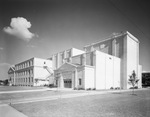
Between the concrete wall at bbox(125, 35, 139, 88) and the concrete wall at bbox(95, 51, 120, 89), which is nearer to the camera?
the concrete wall at bbox(95, 51, 120, 89)

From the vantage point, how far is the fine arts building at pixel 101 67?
35.5 meters

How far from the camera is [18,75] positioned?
235 feet

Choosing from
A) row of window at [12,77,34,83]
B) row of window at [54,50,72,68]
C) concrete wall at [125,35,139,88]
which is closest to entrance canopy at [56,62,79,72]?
row of window at [54,50,72,68]

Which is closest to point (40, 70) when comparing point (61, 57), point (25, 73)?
point (25, 73)

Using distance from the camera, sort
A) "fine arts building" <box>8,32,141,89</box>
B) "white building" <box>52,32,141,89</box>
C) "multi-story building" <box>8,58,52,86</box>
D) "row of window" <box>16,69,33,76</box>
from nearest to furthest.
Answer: "white building" <box>52,32,141,89</box>
"fine arts building" <box>8,32,141,89</box>
"multi-story building" <box>8,58,52,86</box>
"row of window" <box>16,69,33,76</box>

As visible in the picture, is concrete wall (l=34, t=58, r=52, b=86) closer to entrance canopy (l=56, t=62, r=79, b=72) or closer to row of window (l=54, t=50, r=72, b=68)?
row of window (l=54, t=50, r=72, b=68)

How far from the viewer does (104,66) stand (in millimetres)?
A: 39438

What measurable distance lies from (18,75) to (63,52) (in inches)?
1323

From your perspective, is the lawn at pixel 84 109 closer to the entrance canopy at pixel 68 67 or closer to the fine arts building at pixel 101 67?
the fine arts building at pixel 101 67

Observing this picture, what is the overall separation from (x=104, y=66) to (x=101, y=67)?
5.90ft

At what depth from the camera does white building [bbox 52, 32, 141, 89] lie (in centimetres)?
3534

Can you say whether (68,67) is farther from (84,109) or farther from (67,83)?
(84,109)

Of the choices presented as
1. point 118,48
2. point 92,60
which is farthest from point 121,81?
point 92,60

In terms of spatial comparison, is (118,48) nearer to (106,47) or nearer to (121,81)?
(106,47)
